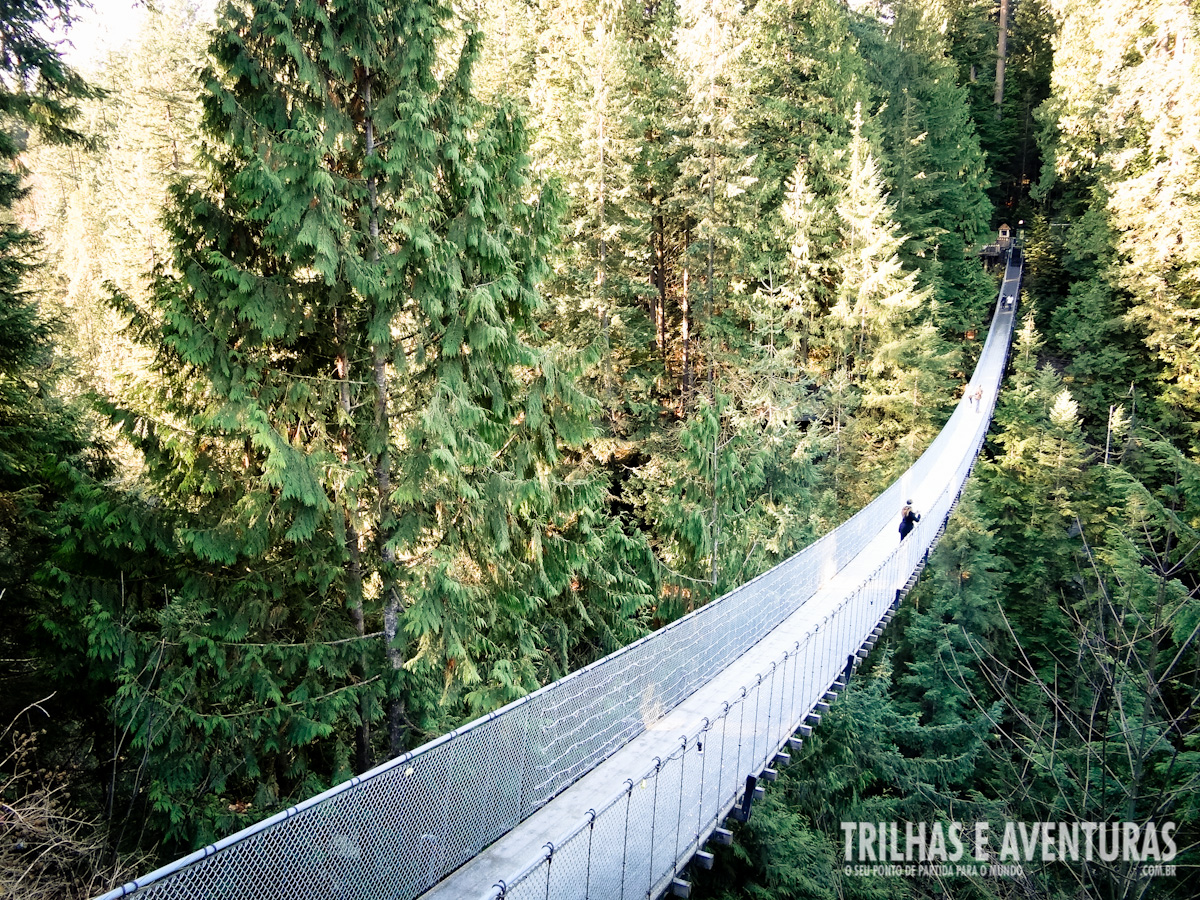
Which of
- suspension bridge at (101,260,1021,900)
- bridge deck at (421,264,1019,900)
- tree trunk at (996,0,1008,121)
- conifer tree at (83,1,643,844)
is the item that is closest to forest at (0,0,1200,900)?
conifer tree at (83,1,643,844)

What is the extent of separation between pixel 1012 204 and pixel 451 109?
3649 cm

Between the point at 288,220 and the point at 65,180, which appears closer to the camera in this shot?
the point at 288,220

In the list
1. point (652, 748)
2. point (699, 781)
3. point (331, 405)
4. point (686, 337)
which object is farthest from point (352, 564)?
point (686, 337)

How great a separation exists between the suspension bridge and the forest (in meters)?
1.01

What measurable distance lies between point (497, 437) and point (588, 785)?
291 cm

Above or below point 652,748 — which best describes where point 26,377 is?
above

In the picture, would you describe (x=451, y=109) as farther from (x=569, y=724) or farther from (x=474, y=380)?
(x=569, y=724)

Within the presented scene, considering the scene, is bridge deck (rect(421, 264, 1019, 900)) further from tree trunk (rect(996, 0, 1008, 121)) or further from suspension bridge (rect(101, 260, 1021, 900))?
tree trunk (rect(996, 0, 1008, 121))

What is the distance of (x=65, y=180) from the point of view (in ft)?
106

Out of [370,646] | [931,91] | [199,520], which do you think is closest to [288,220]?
[199,520]

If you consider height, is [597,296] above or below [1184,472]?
above

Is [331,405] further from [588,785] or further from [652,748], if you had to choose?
[652,748]

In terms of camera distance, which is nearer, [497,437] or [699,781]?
[699,781]

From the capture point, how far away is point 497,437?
6508 mm
